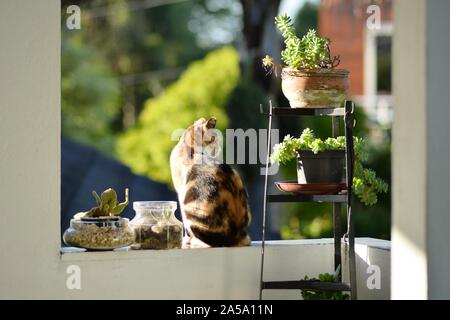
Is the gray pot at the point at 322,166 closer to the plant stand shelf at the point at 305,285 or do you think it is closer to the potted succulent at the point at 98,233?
the plant stand shelf at the point at 305,285

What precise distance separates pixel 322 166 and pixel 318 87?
0.28 metres

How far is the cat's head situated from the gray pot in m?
0.35

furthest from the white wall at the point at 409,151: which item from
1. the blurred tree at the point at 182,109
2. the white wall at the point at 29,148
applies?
the blurred tree at the point at 182,109

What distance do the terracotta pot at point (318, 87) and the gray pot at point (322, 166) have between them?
180 millimetres

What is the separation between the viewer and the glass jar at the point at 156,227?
3490 millimetres

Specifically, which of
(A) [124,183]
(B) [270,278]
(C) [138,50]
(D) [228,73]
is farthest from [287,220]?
(C) [138,50]

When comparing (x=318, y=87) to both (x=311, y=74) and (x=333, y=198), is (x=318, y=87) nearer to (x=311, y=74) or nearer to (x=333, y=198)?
(x=311, y=74)

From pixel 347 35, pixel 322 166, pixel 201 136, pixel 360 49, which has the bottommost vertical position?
pixel 322 166

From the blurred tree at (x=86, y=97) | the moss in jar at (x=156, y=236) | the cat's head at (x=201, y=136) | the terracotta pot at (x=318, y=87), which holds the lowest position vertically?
the moss in jar at (x=156, y=236)

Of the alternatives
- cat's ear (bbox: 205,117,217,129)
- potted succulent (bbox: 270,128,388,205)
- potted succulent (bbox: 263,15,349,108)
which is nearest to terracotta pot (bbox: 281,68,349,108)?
potted succulent (bbox: 263,15,349,108)

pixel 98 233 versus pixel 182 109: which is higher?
pixel 182 109

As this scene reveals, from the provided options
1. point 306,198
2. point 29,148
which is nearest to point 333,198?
point 306,198

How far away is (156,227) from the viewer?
350 centimetres
